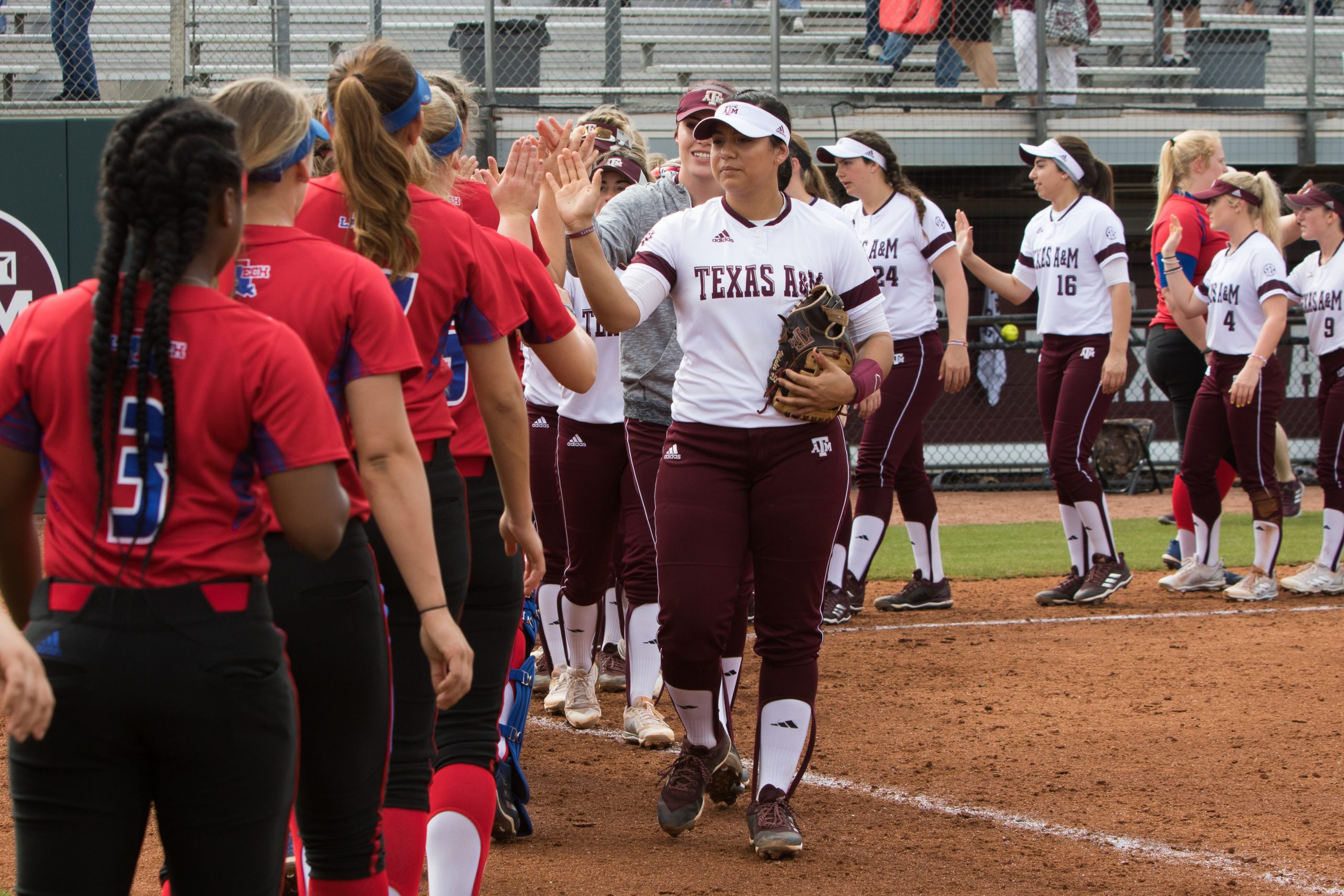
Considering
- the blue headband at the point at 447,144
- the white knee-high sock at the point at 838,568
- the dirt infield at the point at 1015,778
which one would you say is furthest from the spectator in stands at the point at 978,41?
the blue headband at the point at 447,144

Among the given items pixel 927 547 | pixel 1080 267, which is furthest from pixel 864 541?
pixel 1080 267

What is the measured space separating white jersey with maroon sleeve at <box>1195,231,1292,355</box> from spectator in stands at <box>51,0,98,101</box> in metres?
8.46

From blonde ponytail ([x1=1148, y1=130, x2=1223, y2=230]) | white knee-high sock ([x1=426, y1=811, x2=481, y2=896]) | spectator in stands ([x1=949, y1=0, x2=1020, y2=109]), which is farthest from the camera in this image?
spectator in stands ([x1=949, y1=0, x2=1020, y2=109])

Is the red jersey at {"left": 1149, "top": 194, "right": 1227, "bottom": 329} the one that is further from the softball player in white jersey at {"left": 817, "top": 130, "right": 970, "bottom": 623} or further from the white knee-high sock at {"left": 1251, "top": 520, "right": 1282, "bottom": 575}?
the softball player in white jersey at {"left": 817, "top": 130, "right": 970, "bottom": 623}

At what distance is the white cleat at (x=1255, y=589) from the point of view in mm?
7926

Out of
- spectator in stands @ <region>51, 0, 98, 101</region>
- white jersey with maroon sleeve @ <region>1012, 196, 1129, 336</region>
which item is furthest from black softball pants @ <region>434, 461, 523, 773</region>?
spectator in stands @ <region>51, 0, 98, 101</region>

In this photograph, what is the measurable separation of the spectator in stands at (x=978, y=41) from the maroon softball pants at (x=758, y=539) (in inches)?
421

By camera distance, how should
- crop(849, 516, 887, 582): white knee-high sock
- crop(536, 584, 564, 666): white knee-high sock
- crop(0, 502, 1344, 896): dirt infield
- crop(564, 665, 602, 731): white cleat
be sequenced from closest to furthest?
crop(0, 502, 1344, 896): dirt infield → crop(564, 665, 602, 731): white cleat → crop(536, 584, 564, 666): white knee-high sock → crop(849, 516, 887, 582): white knee-high sock

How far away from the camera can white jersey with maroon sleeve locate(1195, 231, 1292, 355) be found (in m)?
7.82

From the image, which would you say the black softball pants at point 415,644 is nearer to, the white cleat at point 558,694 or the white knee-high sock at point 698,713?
the white knee-high sock at point 698,713

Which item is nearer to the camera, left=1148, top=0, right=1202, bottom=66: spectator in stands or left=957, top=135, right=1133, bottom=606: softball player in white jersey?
left=957, top=135, right=1133, bottom=606: softball player in white jersey

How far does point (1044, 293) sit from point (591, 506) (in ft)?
11.9

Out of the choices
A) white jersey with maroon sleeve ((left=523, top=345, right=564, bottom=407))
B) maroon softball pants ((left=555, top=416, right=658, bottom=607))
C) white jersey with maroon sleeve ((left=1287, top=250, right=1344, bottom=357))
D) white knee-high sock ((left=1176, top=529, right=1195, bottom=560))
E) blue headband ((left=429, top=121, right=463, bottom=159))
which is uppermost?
blue headband ((left=429, top=121, right=463, bottom=159))

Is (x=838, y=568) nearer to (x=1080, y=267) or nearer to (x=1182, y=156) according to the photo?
(x=1080, y=267)
